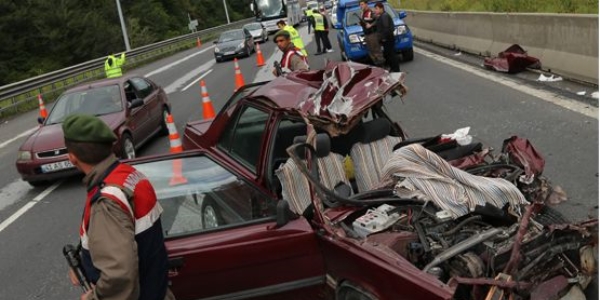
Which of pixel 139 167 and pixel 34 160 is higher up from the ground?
pixel 139 167

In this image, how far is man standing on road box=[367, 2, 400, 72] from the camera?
1410 centimetres

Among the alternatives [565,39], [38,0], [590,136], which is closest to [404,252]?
[590,136]

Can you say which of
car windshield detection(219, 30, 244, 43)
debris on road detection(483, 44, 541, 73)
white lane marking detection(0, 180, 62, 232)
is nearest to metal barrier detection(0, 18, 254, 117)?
car windshield detection(219, 30, 244, 43)

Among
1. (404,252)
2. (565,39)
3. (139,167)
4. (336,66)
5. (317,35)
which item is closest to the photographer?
(404,252)

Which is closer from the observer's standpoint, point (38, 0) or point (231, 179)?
point (231, 179)

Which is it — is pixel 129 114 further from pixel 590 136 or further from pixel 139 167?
pixel 590 136

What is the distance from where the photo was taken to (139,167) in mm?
4289

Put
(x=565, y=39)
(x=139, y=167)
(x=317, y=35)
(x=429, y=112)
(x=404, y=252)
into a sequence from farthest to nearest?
(x=317, y=35) < (x=565, y=39) < (x=429, y=112) < (x=139, y=167) < (x=404, y=252)

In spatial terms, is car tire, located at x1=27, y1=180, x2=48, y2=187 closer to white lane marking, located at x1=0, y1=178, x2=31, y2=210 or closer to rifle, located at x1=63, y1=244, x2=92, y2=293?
white lane marking, located at x1=0, y1=178, x2=31, y2=210

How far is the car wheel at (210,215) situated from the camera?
3799 mm

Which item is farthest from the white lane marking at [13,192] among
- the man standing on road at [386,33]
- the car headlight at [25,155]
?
the man standing on road at [386,33]

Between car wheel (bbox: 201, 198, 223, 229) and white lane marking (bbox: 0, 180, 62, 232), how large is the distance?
4697 millimetres

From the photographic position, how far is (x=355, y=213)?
385cm

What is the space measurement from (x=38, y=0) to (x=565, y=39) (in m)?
39.1
